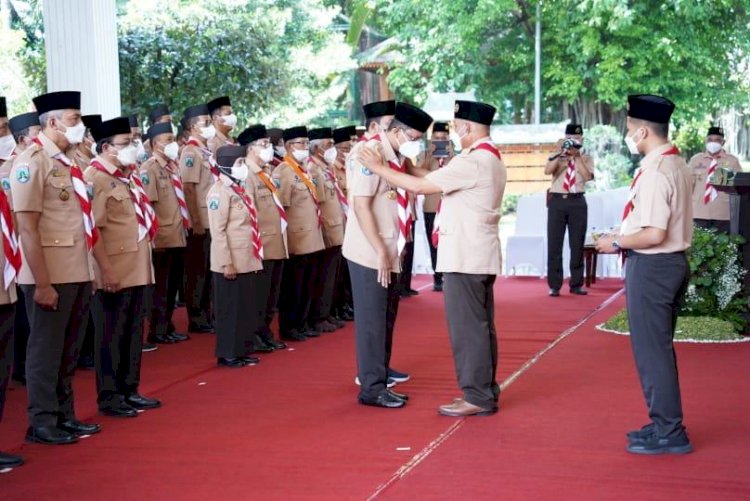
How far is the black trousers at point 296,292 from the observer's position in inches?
286

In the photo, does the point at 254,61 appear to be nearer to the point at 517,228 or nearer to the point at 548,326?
the point at 517,228

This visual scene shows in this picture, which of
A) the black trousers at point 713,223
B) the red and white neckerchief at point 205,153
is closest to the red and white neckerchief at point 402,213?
the red and white neckerchief at point 205,153

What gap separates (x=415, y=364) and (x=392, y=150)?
1.78m

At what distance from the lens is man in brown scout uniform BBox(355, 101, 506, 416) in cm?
473

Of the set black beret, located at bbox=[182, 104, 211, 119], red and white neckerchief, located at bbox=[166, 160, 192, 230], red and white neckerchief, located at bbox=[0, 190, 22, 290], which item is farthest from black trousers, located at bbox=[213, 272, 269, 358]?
red and white neckerchief, located at bbox=[0, 190, 22, 290]

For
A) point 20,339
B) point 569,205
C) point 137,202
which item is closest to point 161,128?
point 20,339

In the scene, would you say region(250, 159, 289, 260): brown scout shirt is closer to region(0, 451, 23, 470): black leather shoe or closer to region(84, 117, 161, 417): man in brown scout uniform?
region(84, 117, 161, 417): man in brown scout uniform

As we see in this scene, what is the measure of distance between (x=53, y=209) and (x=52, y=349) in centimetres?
63

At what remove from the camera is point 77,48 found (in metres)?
8.05

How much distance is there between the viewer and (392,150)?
507cm

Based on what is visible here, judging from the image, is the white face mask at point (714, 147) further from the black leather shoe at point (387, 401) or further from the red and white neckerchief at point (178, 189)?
the black leather shoe at point (387, 401)

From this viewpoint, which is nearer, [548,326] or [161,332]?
[161,332]

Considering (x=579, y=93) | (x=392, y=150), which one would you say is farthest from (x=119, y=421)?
(x=579, y=93)

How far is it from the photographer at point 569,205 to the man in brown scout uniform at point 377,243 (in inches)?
167
